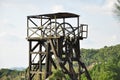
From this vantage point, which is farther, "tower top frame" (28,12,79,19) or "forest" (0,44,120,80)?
"forest" (0,44,120,80)

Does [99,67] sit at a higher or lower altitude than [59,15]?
lower

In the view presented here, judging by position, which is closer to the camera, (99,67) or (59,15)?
(59,15)

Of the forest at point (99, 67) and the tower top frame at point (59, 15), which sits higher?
the tower top frame at point (59, 15)

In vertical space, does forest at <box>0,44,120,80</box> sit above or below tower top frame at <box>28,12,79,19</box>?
below

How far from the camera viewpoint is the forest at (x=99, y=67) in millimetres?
48219

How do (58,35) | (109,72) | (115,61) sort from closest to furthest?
(58,35) → (109,72) → (115,61)

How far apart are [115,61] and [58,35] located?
90.2 ft

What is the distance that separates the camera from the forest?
158 feet

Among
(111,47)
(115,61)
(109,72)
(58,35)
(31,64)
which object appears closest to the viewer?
(58,35)

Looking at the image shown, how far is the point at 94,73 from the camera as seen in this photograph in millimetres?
55781

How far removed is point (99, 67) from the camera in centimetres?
5816

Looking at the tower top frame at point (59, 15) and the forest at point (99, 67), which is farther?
the forest at point (99, 67)

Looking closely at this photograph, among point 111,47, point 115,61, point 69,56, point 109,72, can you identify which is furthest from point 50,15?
point 111,47

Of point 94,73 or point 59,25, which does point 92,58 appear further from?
point 59,25
